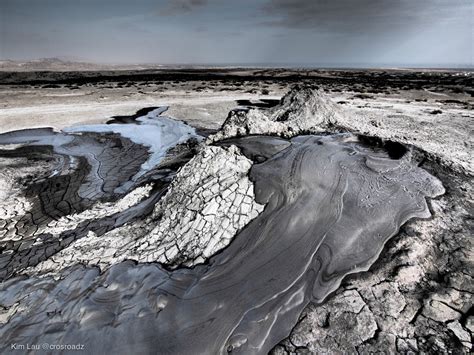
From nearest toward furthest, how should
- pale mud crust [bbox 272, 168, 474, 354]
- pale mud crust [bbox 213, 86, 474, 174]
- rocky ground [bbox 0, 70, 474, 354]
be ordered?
1. pale mud crust [bbox 272, 168, 474, 354]
2. rocky ground [bbox 0, 70, 474, 354]
3. pale mud crust [bbox 213, 86, 474, 174]

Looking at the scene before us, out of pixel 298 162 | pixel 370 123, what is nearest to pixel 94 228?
pixel 298 162

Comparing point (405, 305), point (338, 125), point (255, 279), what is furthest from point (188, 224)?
point (338, 125)

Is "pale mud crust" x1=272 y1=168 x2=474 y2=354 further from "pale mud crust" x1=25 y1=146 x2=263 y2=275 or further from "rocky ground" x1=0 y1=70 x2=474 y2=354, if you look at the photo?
"pale mud crust" x1=25 y1=146 x2=263 y2=275

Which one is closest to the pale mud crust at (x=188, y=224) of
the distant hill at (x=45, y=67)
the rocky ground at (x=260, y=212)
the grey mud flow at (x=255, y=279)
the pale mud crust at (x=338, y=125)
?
the rocky ground at (x=260, y=212)

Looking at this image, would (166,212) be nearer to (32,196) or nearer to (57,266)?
(57,266)

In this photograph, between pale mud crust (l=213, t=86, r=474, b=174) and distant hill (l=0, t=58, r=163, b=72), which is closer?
pale mud crust (l=213, t=86, r=474, b=174)

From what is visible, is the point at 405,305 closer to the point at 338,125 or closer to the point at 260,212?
the point at 260,212

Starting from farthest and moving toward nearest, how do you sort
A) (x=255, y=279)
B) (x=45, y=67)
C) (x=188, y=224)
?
(x=45, y=67) → (x=188, y=224) → (x=255, y=279)

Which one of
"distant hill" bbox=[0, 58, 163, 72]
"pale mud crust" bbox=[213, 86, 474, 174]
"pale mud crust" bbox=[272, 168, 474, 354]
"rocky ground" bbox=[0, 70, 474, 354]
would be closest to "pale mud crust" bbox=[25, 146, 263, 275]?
"rocky ground" bbox=[0, 70, 474, 354]

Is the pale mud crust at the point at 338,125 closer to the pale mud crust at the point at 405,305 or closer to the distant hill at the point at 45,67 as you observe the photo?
the pale mud crust at the point at 405,305
